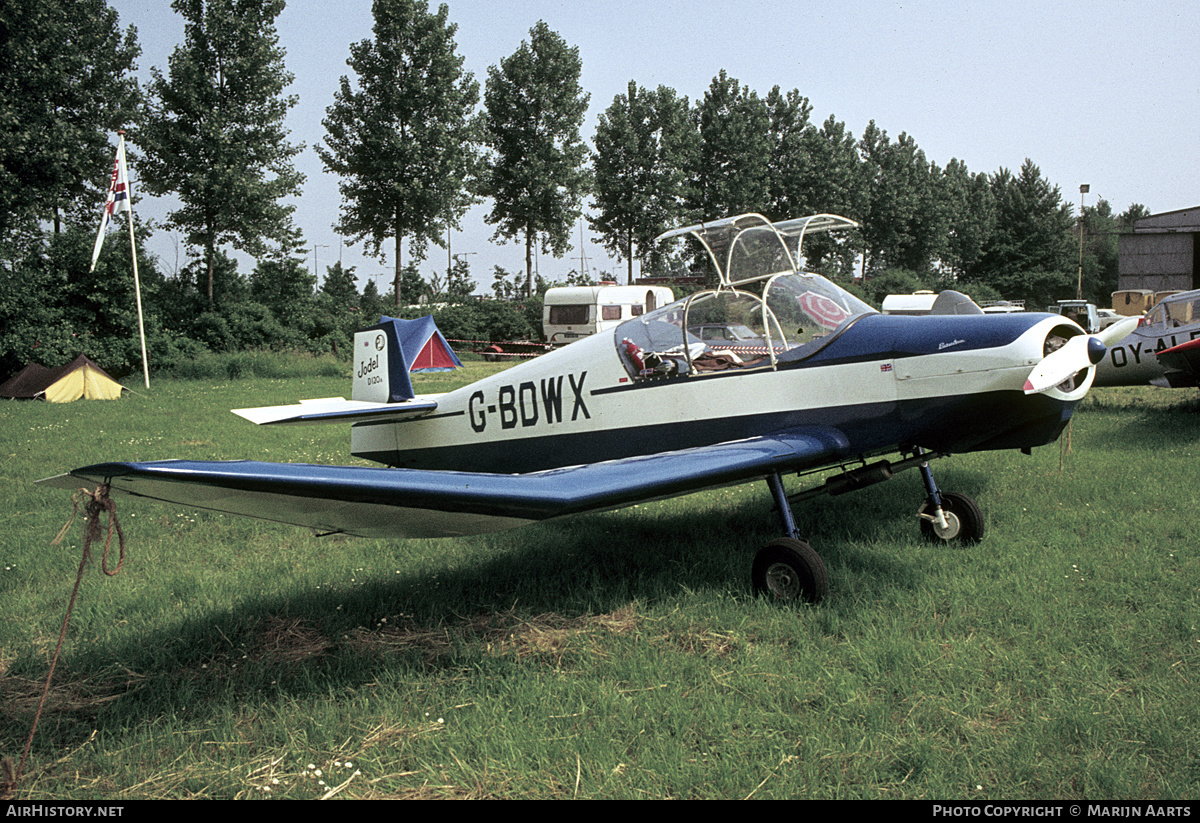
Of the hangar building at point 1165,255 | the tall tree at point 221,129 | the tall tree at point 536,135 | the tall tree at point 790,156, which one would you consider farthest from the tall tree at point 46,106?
the hangar building at point 1165,255

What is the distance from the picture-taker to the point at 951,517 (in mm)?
5559

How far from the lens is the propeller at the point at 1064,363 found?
4.29 m

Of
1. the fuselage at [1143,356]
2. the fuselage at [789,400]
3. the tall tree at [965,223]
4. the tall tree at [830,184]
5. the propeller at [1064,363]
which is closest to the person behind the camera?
the propeller at [1064,363]

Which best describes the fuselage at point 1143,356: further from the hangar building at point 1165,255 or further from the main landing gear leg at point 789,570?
the hangar building at point 1165,255

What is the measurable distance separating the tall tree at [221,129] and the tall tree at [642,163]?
18476 millimetres

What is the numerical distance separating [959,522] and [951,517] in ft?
0.23

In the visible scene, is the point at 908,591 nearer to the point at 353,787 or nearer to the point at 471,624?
the point at 471,624

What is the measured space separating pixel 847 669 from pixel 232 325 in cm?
2960

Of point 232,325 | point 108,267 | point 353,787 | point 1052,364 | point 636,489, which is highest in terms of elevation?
point 108,267

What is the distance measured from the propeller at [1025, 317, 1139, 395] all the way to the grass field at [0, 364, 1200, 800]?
1.25 metres

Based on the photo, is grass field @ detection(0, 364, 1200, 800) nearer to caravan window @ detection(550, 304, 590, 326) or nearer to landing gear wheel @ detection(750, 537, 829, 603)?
landing gear wheel @ detection(750, 537, 829, 603)

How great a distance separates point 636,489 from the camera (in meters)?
3.85

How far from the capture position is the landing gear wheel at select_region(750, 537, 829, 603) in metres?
4.36

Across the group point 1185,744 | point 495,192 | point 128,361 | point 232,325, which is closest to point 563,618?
point 1185,744
